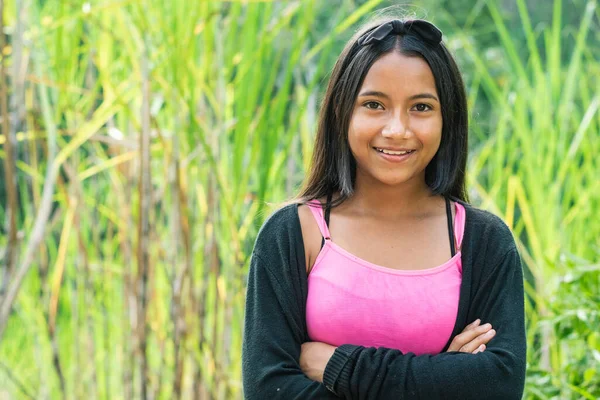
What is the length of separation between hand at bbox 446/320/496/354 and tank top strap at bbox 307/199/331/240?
0.25m

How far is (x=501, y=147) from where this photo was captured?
2.47 metres

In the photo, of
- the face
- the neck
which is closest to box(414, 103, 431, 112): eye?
the face

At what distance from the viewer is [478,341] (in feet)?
4.51

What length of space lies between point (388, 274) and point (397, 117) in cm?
23

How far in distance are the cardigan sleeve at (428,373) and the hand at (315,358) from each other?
23 mm

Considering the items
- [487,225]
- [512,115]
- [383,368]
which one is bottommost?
[383,368]

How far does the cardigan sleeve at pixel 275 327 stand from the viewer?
136cm

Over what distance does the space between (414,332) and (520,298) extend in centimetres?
18

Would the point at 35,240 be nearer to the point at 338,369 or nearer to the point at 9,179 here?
the point at 9,179

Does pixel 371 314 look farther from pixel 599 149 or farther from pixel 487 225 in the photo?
pixel 599 149

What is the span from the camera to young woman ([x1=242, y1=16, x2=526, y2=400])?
1.35m

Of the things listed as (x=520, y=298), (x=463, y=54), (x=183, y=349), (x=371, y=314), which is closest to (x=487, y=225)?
(x=520, y=298)

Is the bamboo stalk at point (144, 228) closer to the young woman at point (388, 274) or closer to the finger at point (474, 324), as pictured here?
the young woman at point (388, 274)

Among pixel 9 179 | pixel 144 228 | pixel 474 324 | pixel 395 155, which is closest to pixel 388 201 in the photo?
pixel 395 155
